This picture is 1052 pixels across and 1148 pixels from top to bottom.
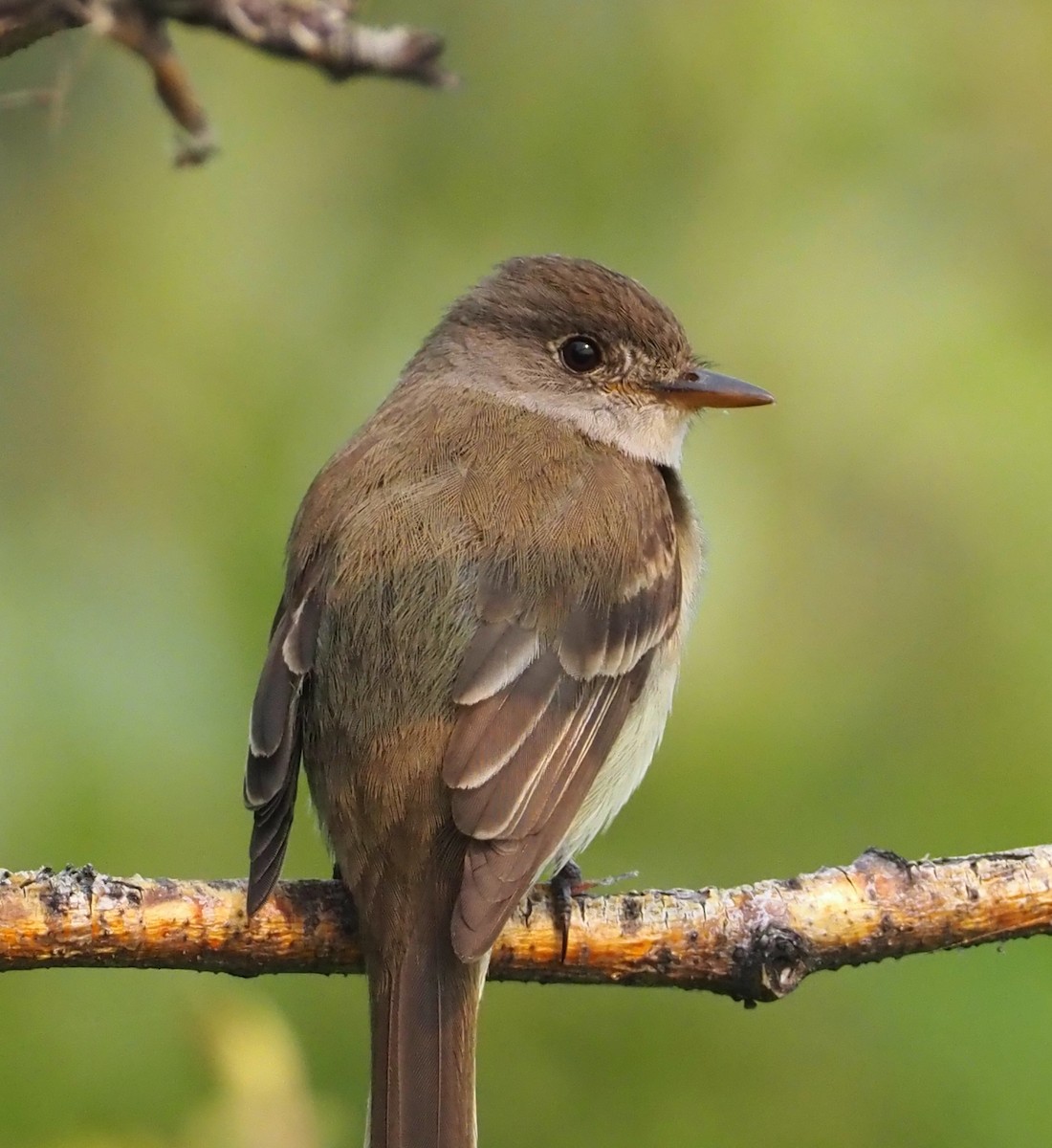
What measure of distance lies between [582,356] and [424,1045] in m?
2.21

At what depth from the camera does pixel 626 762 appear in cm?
444

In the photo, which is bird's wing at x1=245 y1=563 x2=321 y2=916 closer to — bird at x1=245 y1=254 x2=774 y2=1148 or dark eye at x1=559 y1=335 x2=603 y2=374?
bird at x1=245 y1=254 x2=774 y2=1148

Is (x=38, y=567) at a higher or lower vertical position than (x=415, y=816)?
higher

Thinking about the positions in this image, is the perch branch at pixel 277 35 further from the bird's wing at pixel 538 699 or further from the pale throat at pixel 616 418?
the pale throat at pixel 616 418

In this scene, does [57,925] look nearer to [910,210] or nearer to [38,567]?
[38,567]

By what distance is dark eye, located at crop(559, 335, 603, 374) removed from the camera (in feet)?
17.2

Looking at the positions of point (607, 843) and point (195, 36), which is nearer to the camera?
point (607, 843)

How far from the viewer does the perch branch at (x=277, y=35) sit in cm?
338

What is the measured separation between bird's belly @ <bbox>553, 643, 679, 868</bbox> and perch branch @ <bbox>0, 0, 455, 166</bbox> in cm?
167

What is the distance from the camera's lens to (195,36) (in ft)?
19.0

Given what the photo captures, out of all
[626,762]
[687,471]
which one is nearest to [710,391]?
[687,471]

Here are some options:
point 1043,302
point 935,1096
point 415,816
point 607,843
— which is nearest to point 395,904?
point 415,816

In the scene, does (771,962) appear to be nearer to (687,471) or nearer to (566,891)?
(566,891)

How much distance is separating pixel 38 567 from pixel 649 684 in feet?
5.11
